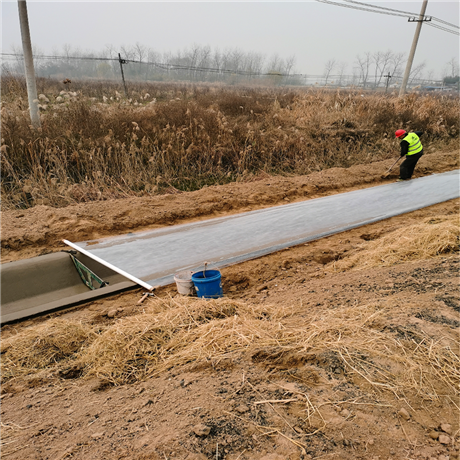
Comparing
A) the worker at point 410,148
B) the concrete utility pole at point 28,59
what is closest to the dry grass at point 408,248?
the worker at point 410,148

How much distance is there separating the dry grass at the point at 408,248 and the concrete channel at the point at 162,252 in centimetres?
96

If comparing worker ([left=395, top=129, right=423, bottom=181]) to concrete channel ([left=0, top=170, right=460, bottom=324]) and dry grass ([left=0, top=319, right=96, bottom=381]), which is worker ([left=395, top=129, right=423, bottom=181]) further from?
dry grass ([left=0, top=319, right=96, bottom=381])

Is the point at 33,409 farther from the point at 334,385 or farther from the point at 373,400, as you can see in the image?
the point at 373,400

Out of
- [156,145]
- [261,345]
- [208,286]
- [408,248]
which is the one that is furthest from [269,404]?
[156,145]

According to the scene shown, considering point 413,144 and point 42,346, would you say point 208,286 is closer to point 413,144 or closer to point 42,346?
point 42,346

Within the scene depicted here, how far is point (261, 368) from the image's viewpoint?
2.29 meters

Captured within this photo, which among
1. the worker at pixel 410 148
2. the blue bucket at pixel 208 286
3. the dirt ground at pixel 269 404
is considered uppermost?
the worker at pixel 410 148

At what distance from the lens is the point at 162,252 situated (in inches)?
199

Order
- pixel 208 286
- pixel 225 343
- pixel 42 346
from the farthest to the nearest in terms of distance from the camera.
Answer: pixel 208 286 → pixel 42 346 → pixel 225 343

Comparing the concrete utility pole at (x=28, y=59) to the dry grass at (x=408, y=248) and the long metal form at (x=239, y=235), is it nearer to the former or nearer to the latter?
the long metal form at (x=239, y=235)

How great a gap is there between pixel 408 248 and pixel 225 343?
131 inches

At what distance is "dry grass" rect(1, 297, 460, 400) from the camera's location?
2.24 metres

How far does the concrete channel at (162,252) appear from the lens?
4.54 meters

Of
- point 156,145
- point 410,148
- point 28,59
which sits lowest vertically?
point 156,145
